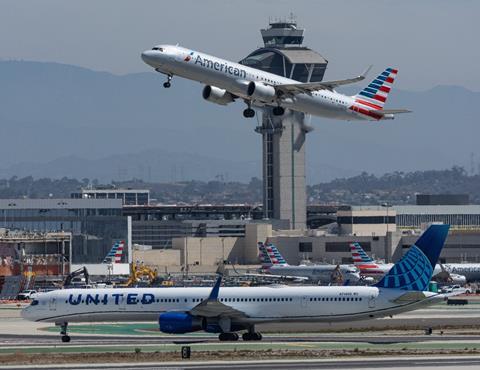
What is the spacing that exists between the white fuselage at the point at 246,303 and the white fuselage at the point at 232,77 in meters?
16.0

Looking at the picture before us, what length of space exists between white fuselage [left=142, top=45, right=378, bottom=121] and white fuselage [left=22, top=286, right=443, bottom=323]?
15995 mm

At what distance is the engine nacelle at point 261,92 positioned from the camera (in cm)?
10425

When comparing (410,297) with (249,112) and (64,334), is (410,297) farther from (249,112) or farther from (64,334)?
(249,112)

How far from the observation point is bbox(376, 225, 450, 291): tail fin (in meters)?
91.4

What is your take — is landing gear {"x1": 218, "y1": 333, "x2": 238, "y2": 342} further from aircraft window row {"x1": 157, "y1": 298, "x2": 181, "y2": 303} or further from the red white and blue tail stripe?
the red white and blue tail stripe

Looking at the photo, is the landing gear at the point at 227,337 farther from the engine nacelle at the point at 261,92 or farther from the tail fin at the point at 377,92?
the tail fin at the point at 377,92

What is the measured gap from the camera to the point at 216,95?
106312 millimetres

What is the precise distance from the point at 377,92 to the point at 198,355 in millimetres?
45806

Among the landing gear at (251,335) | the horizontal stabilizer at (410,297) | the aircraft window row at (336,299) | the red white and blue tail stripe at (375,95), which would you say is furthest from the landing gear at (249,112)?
the horizontal stabilizer at (410,297)

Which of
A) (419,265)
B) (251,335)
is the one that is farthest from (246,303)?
(419,265)

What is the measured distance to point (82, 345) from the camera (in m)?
87.9

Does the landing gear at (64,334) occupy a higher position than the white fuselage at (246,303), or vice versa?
the white fuselage at (246,303)

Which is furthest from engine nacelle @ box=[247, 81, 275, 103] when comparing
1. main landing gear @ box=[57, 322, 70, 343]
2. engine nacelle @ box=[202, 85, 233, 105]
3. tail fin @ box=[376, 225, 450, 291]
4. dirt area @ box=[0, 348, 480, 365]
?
dirt area @ box=[0, 348, 480, 365]

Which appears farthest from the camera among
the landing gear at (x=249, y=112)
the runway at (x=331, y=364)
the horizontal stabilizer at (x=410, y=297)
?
the landing gear at (x=249, y=112)
